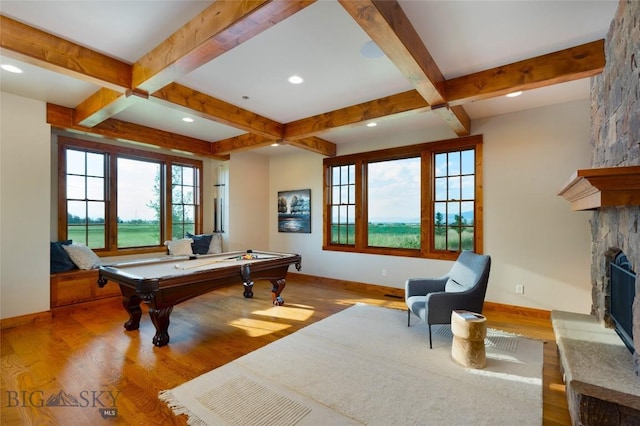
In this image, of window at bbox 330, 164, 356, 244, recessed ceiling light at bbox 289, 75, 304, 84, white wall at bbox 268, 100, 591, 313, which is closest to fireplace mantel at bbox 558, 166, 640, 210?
white wall at bbox 268, 100, 591, 313

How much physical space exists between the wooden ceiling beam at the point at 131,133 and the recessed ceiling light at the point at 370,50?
12.8 feet

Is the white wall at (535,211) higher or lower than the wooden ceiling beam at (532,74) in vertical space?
lower

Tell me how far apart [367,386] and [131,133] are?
486cm

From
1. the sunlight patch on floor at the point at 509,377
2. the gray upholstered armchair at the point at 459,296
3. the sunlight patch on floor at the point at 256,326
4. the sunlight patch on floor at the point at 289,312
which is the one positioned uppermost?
the gray upholstered armchair at the point at 459,296

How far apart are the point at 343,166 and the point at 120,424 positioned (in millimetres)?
5056

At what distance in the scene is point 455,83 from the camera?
10.2 ft

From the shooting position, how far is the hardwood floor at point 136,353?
2053mm

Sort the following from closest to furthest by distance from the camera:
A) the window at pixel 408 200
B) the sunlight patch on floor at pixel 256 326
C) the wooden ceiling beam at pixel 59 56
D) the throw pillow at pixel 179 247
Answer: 1. the wooden ceiling beam at pixel 59 56
2. the sunlight patch on floor at pixel 256 326
3. the window at pixel 408 200
4. the throw pillow at pixel 179 247

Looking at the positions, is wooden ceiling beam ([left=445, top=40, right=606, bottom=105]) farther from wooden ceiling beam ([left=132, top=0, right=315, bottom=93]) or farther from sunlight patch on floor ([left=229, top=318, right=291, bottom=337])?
sunlight patch on floor ([left=229, top=318, right=291, bottom=337])

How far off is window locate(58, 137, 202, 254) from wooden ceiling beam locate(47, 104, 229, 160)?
649mm

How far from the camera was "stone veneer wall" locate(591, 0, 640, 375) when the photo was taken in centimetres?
181

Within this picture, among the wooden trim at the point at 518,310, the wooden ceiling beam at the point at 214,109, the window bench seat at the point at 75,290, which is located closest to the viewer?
the wooden ceiling beam at the point at 214,109

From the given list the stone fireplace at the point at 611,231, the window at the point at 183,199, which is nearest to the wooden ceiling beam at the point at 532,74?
the stone fireplace at the point at 611,231

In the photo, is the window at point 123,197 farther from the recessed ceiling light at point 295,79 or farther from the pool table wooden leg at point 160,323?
the recessed ceiling light at point 295,79
